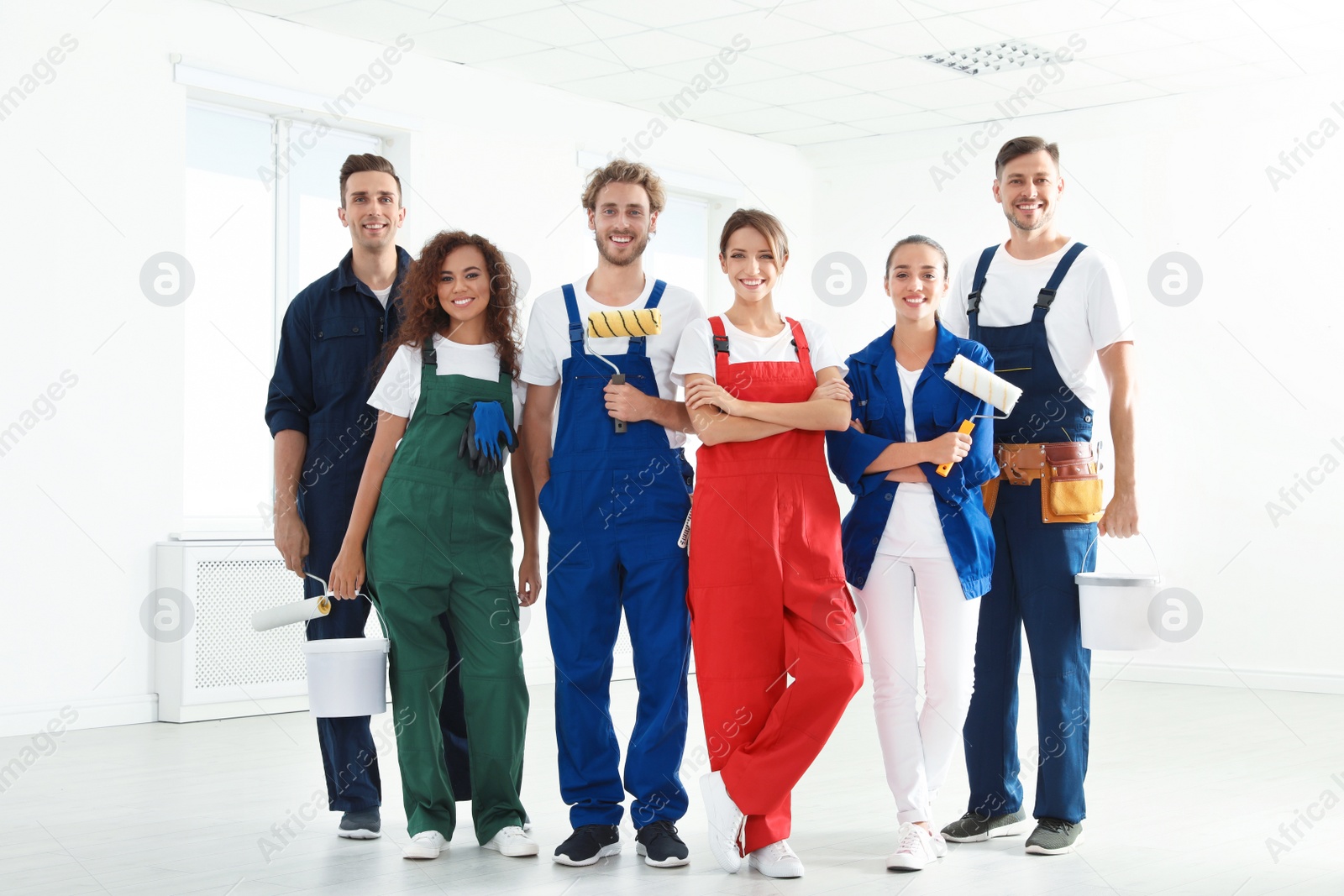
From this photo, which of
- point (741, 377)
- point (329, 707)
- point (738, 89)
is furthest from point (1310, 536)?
point (329, 707)

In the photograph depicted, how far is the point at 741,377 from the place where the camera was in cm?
312

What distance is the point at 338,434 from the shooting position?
11.7 ft

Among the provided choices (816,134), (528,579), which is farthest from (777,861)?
(816,134)

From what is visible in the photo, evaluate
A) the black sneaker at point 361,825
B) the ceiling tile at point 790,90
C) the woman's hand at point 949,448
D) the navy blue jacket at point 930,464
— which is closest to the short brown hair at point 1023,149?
the navy blue jacket at point 930,464

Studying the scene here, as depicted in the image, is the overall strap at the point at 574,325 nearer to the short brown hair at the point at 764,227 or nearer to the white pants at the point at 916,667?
the short brown hair at the point at 764,227

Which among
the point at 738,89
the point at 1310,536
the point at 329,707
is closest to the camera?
the point at 329,707

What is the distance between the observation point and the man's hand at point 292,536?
354cm

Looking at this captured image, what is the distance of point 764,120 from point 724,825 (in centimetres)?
565

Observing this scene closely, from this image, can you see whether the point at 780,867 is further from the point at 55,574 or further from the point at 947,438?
the point at 55,574

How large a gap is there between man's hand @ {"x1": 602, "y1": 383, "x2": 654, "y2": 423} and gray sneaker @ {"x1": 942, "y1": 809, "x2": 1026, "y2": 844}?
130cm

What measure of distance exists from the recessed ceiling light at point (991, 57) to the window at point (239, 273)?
2912 mm

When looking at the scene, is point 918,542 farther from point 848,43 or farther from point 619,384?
point 848,43

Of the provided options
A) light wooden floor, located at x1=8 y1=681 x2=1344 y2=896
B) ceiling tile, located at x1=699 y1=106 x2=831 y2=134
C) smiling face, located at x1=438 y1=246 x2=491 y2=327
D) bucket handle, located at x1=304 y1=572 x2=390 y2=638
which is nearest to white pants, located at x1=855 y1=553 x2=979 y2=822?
light wooden floor, located at x1=8 y1=681 x2=1344 y2=896

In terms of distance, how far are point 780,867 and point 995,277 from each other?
5.02 feet
